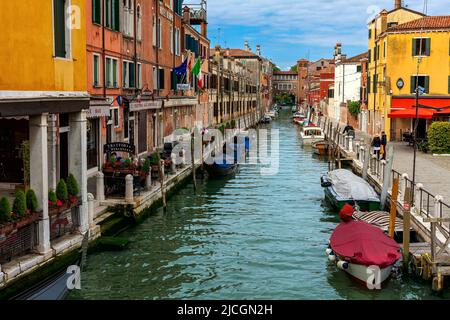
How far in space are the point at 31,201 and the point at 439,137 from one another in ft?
73.8

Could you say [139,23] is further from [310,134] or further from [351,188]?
[310,134]

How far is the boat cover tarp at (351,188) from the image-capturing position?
61.0 ft

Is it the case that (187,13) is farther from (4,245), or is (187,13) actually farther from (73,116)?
(4,245)

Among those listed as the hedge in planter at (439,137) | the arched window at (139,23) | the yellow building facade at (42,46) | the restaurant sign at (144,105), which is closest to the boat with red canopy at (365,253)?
the yellow building facade at (42,46)

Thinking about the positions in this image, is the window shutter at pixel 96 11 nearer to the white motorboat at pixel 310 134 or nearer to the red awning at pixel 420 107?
the red awning at pixel 420 107

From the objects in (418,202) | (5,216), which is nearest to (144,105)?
(418,202)

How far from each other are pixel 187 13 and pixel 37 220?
3234cm

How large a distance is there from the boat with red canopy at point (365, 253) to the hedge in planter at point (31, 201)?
6111 millimetres

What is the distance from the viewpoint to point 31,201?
10.6 metres

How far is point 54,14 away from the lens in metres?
11.7

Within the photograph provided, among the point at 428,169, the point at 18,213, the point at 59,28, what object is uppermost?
the point at 59,28

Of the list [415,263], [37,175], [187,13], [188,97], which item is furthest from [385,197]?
[187,13]

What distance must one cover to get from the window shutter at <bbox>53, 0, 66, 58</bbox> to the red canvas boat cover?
6.96 m

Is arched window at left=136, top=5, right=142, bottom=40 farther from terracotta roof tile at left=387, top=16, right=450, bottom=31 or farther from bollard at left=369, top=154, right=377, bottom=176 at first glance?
terracotta roof tile at left=387, top=16, right=450, bottom=31
